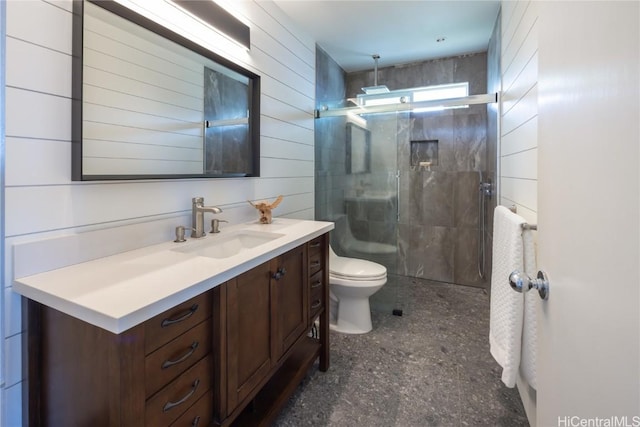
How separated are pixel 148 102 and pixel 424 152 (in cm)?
275

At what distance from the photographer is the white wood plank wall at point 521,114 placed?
1.43 metres

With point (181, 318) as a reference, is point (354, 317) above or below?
below

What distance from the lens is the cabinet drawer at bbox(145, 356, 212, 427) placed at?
2.75 feet

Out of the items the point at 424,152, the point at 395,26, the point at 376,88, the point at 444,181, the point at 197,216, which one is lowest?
the point at 197,216

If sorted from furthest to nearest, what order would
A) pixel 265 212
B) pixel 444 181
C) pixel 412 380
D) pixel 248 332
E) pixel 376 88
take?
pixel 444 181
pixel 376 88
pixel 265 212
pixel 412 380
pixel 248 332

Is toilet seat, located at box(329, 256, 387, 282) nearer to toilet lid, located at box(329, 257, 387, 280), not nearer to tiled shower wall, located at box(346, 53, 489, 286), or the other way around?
toilet lid, located at box(329, 257, 387, 280)

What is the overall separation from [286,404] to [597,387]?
1.45 m

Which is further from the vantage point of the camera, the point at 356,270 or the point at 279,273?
the point at 356,270

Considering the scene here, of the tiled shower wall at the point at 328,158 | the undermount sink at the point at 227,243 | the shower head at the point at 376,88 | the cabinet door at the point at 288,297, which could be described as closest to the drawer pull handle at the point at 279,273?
the cabinet door at the point at 288,297

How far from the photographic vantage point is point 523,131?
163cm

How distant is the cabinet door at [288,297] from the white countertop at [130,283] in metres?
0.13

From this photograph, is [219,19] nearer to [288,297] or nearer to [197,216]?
[197,216]

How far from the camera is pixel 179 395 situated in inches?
35.9

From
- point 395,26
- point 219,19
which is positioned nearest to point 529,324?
point 219,19
